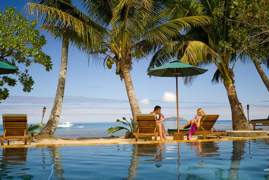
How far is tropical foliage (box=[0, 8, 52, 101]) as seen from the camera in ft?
53.4

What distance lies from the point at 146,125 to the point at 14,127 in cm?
455

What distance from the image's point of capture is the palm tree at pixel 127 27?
17469 mm

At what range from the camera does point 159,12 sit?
1917 centimetres

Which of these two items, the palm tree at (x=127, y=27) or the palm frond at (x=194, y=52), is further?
the palm frond at (x=194, y=52)

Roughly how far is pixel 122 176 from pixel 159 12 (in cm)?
1455

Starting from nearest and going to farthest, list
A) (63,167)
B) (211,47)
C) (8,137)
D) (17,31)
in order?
(63,167) → (8,137) → (17,31) → (211,47)

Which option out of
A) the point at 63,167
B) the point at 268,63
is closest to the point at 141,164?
the point at 63,167

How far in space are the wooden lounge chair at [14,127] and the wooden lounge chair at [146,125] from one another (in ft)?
12.7

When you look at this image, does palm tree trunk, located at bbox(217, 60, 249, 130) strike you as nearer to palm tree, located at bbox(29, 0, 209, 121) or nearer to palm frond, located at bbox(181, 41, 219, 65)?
palm frond, located at bbox(181, 41, 219, 65)

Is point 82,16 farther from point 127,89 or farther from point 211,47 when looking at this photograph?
point 211,47

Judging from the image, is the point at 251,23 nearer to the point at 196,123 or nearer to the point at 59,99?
the point at 196,123

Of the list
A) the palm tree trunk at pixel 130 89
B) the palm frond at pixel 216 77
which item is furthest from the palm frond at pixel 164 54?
the palm frond at pixel 216 77

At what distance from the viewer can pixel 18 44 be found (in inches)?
643

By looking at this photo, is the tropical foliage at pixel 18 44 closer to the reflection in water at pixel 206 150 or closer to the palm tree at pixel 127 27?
the palm tree at pixel 127 27
